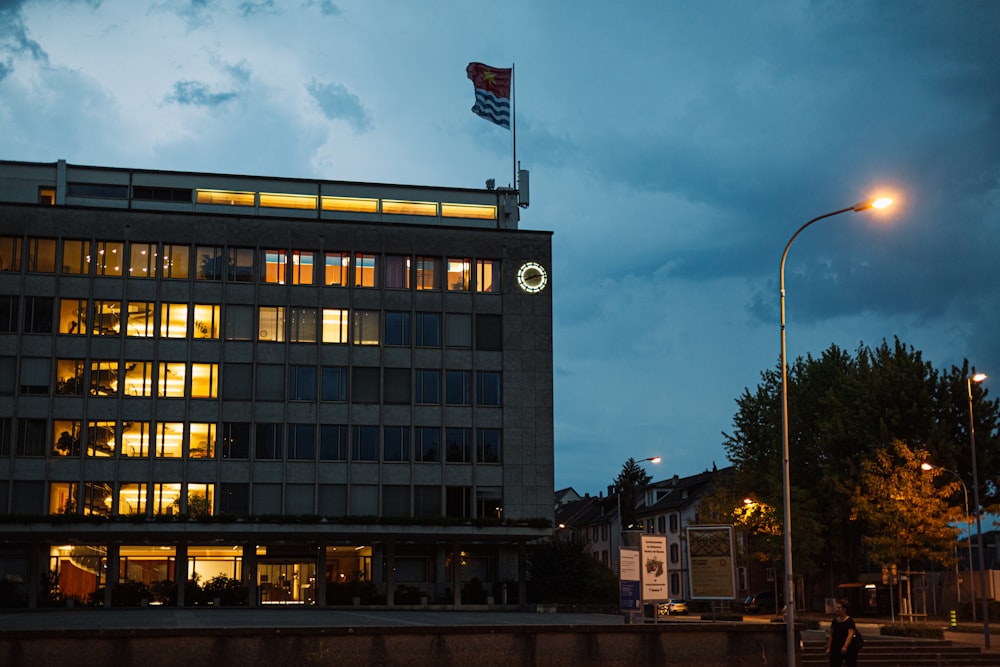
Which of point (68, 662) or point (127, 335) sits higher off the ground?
point (127, 335)

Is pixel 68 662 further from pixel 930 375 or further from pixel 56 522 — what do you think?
pixel 930 375

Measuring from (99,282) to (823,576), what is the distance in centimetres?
4977

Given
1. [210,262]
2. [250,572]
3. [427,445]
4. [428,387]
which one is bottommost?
[250,572]

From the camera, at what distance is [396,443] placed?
61.1m

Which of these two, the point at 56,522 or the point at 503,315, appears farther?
the point at 503,315

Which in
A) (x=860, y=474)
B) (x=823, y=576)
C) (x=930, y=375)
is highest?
(x=930, y=375)

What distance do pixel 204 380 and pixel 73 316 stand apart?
7.89 metres

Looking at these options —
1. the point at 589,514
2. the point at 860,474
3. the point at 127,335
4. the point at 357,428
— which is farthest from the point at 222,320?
the point at 589,514

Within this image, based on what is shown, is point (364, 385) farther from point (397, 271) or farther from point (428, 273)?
point (428, 273)

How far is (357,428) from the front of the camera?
6084 cm

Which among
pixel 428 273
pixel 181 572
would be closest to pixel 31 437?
pixel 181 572

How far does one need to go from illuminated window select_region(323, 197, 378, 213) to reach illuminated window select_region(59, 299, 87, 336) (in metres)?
16.1

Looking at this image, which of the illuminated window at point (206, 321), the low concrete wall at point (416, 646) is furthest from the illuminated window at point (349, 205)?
the low concrete wall at point (416, 646)

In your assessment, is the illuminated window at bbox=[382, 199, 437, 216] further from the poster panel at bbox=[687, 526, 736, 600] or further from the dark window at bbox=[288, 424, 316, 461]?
the poster panel at bbox=[687, 526, 736, 600]
